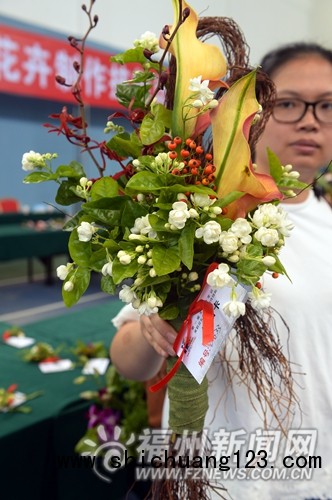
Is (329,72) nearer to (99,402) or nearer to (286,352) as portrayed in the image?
(286,352)

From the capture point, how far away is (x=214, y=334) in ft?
1.98

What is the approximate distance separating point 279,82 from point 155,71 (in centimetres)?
42

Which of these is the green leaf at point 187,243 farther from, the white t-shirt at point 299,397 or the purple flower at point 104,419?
the purple flower at point 104,419

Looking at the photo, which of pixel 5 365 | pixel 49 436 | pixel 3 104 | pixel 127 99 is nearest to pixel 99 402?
pixel 49 436

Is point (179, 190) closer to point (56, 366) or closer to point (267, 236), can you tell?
point (267, 236)

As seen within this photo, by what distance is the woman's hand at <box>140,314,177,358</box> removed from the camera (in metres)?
0.69

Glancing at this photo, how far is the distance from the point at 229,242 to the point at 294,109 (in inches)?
21.9

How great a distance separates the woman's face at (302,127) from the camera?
96 centimetres

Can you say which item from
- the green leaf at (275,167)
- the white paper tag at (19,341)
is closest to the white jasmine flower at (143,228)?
the green leaf at (275,167)

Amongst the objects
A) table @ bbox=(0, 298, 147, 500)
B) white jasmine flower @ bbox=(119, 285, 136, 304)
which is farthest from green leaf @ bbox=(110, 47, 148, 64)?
table @ bbox=(0, 298, 147, 500)

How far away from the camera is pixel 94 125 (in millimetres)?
5918

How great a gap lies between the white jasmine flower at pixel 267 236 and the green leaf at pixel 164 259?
0.10 m

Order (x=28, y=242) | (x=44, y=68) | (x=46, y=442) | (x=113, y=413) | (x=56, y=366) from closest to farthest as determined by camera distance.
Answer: (x=46, y=442) → (x=113, y=413) → (x=56, y=366) → (x=28, y=242) → (x=44, y=68)

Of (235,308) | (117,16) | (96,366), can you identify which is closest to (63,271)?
(235,308)
